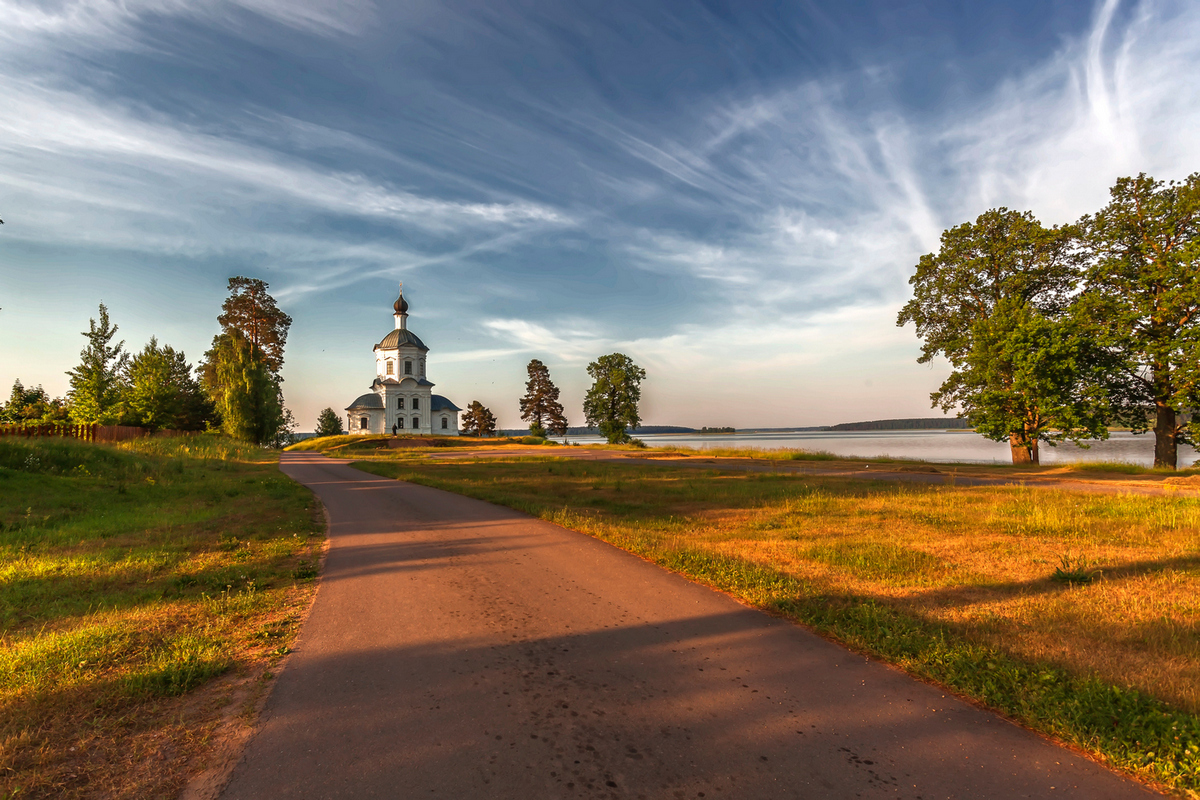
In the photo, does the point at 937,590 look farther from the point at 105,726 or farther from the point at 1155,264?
the point at 1155,264

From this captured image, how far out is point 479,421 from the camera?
305ft

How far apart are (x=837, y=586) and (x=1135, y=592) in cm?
336

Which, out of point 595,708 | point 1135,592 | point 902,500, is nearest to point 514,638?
point 595,708

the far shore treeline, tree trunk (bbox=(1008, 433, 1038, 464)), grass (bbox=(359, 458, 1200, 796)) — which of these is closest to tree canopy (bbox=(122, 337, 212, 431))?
the far shore treeline

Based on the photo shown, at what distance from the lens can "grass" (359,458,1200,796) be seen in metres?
3.66

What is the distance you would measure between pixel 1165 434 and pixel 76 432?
177 ft

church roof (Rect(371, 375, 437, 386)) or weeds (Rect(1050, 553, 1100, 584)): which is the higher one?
church roof (Rect(371, 375, 437, 386))

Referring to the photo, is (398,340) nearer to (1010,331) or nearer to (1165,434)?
(1010,331)

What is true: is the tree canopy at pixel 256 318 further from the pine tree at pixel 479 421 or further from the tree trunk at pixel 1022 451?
the tree trunk at pixel 1022 451

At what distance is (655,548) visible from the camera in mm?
8594

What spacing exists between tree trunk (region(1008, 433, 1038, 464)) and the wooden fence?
144ft

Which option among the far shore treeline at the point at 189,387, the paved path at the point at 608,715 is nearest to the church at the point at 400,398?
the far shore treeline at the point at 189,387

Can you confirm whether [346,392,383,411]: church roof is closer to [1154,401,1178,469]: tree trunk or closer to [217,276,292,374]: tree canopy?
[217,276,292,374]: tree canopy

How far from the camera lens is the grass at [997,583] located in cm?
366
